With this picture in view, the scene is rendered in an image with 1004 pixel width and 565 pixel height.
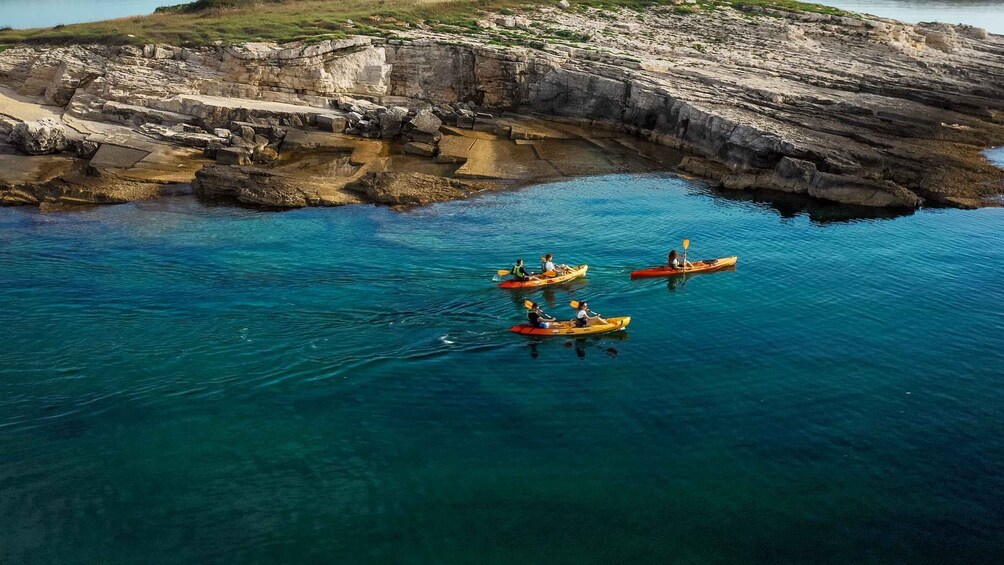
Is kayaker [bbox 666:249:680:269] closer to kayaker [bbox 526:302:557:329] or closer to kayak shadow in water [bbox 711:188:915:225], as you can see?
kayaker [bbox 526:302:557:329]

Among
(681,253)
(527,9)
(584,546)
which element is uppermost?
(527,9)

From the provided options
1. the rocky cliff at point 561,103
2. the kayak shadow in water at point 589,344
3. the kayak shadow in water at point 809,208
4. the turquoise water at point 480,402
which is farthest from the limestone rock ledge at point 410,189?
the kayak shadow in water at point 589,344

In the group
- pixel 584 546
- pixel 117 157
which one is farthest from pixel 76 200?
pixel 584 546

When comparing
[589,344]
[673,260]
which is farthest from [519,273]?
[673,260]

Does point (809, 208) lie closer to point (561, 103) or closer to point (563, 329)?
point (563, 329)

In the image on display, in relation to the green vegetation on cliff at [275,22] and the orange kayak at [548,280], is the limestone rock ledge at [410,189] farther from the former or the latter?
the green vegetation on cliff at [275,22]

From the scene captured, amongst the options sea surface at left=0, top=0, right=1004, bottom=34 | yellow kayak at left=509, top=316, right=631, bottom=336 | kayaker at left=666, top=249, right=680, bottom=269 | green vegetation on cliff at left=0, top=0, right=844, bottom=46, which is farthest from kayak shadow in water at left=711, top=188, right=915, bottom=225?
sea surface at left=0, top=0, right=1004, bottom=34

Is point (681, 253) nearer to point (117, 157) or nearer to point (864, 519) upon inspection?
point (864, 519)
